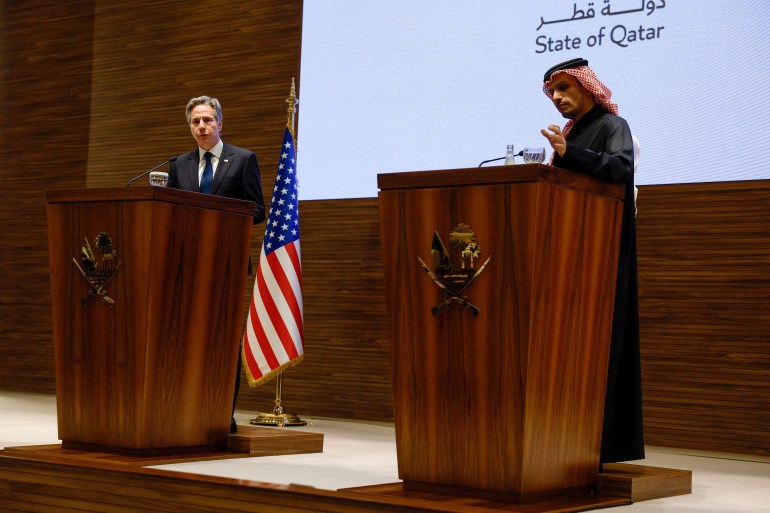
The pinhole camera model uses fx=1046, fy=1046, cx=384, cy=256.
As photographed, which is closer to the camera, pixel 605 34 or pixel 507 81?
pixel 605 34

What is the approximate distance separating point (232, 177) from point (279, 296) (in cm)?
130

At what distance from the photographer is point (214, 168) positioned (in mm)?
4227

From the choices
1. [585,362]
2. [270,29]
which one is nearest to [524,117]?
[270,29]

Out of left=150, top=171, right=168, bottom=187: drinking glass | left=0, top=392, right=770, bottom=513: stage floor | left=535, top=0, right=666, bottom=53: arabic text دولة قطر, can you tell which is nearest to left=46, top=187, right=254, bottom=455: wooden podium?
left=150, top=171, right=168, bottom=187: drinking glass

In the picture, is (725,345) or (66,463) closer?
(66,463)

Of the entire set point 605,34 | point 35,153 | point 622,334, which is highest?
point 605,34

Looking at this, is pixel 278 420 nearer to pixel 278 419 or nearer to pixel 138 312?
pixel 278 419

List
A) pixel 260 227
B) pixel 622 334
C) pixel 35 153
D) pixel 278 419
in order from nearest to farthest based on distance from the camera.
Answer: pixel 622 334 < pixel 278 419 < pixel 260 227 < pixel 35 153

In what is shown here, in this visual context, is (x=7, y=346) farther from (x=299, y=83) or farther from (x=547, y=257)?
(x=547, y=257)

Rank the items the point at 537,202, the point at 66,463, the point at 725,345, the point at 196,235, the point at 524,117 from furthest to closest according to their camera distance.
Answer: the point at 524,117 < the point at 725,345 < the point at 196,235 < the point at 66,463 < the point at 537,202

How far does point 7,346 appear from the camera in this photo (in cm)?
730

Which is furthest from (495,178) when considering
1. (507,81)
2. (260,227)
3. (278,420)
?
(260,227)

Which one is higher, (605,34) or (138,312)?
(605,34)

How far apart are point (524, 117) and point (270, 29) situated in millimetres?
1909
